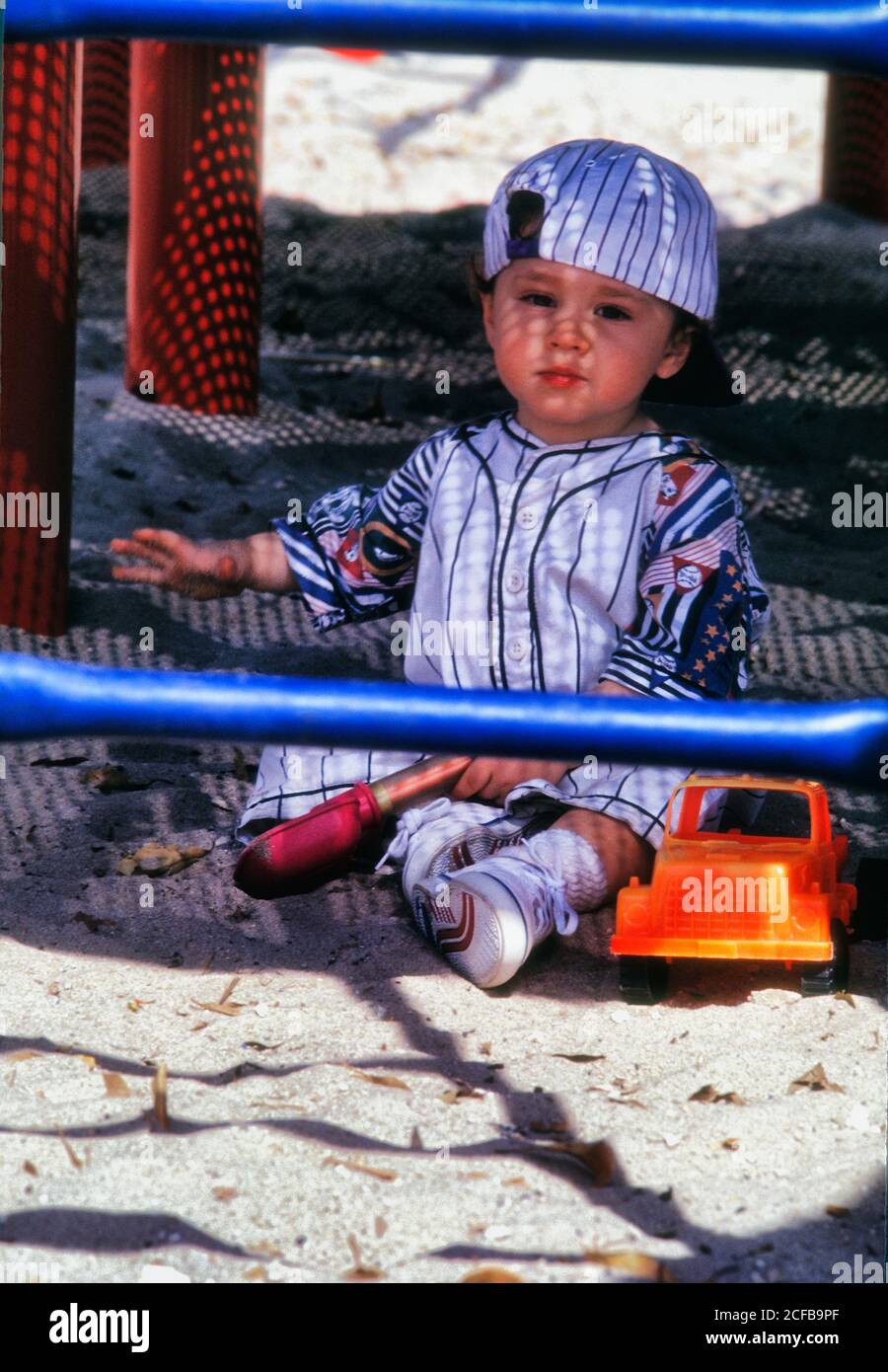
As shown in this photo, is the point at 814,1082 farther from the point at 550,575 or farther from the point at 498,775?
the point at 550,575

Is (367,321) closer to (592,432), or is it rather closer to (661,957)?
(592,432)

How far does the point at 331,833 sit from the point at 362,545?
1.33ft

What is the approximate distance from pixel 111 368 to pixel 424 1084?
2.65 metres

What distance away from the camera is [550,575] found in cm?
193

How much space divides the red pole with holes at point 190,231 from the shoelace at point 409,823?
1818mm

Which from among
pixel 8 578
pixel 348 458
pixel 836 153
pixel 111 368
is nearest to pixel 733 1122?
pixel 8 578

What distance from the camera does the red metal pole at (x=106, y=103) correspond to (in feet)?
16.0

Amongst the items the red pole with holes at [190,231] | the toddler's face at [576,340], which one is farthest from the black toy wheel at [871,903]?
the red pole with holes at [190,231]

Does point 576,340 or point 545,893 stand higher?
point 576,340

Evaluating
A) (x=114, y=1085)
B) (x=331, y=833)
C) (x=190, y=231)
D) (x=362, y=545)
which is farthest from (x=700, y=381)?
(x=190, y=231)

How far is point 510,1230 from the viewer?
1129mm

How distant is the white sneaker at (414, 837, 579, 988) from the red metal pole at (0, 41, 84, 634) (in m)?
1.05

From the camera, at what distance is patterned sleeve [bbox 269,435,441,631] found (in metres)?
2.07

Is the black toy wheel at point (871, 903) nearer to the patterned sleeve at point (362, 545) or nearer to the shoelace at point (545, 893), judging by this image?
the shoelace at point (545, 893)
